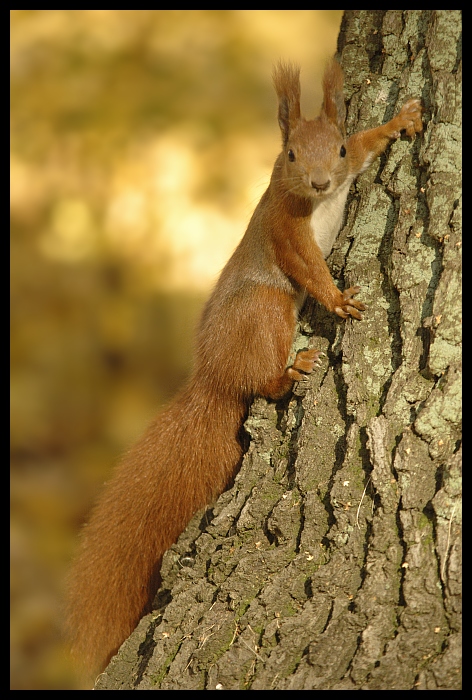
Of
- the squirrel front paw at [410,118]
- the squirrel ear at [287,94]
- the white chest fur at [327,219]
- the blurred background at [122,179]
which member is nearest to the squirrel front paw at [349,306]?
the white chest fur at [327,219]

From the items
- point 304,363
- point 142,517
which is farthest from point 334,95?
point 142,517

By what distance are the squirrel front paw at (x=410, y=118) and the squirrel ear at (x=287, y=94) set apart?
11.9 inches

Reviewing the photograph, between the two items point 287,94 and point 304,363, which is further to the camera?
point 287,94

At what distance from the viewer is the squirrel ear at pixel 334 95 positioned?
1.66m

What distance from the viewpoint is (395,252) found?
1498 mm

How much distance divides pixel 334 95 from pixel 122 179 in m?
1.84

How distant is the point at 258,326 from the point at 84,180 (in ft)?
6.32

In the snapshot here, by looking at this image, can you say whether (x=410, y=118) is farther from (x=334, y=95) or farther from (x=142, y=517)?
(x=142, y=517)

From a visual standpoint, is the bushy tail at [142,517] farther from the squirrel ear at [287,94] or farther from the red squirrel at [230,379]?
the squirrel ear at [287,94]

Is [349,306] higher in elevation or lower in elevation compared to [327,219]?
lower

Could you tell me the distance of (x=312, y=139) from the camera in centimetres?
173

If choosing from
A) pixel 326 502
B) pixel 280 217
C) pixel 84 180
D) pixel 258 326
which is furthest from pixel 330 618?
pixel 84 180
